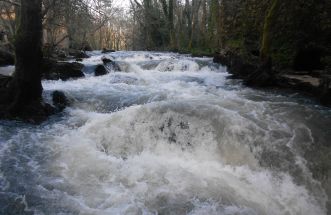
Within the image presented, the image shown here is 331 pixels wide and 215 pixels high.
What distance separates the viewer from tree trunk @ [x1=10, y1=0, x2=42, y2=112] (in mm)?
7973

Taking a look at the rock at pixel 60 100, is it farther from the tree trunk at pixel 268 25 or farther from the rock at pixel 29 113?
the tree trunk at pixel 268 25

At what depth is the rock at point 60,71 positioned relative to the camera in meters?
12.1

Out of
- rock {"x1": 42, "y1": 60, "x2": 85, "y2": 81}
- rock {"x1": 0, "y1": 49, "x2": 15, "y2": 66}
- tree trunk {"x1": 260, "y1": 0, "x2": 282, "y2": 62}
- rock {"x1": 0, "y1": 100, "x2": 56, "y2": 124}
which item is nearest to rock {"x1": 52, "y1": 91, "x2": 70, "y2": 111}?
rock {"x1": 0, "y1": 100, "x2": 56, "y2": 124}

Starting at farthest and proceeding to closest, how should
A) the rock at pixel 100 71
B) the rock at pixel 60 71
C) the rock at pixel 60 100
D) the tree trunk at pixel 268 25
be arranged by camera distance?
the rock at pixel 100 71, the tree trunk at pixel 268 25, the rock at pixel 60 71, the rock at pixel 60 100

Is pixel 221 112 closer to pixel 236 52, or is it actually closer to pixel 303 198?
pixel 303 198

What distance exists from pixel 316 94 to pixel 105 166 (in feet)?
21.3

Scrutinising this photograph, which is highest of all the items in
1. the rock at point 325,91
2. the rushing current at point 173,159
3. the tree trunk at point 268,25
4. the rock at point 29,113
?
the tree trunk at point 268,25

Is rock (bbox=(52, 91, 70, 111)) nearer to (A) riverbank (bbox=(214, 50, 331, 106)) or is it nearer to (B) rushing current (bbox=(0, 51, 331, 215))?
(B) rushing current (bbox=(0, 51, 331, 215))

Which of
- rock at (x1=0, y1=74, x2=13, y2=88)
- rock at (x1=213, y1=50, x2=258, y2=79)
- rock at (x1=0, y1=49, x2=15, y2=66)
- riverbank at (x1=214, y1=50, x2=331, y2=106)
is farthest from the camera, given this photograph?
rock at (x1=0, y1=49, x2=15, y2=66)

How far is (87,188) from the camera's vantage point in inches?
209

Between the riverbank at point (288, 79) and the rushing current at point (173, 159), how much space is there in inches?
27.7

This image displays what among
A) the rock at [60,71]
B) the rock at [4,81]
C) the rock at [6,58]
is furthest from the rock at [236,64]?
the rock at [6,58]

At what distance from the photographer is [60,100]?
A: 919 centimetres

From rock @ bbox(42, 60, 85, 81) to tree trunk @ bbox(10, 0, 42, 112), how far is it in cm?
369
